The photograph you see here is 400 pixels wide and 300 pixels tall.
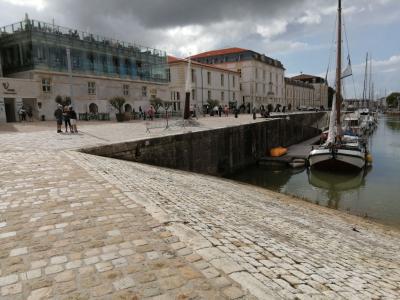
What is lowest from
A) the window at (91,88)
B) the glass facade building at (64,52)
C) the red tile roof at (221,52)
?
the window at (91,88)

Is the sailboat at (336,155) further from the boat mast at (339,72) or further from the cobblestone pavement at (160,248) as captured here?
the cobblestone pavement at (160,248)

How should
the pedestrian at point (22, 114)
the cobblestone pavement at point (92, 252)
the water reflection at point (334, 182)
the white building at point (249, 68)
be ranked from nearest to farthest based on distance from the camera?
the cobblestone pavement at point (92, 252), the water reflection at point (334, 182), the pedestrian at point (22, 114), the white building at point (249, 68)

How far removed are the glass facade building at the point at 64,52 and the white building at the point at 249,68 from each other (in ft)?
102

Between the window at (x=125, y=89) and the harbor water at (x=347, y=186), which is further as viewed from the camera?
the window at (x=125, y=89)

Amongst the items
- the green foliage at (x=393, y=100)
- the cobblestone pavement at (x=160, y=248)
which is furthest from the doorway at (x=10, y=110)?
the green foliage at (x=393, y=100)

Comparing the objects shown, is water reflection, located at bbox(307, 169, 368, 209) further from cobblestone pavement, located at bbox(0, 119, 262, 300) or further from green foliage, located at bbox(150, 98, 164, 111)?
green foliage, located at bbox(150, 98, 164, 111)

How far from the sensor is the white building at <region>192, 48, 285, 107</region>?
2571 inches

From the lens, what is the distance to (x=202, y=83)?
2007 inches

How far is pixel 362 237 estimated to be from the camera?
24.5 feet

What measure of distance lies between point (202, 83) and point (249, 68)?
18.2 m

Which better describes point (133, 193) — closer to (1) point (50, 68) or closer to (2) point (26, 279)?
(2) point (26, 279)

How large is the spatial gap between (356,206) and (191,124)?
12.1 meters

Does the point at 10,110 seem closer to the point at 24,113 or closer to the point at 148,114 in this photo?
the point at 24,113

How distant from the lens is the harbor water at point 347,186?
46.4 feet
